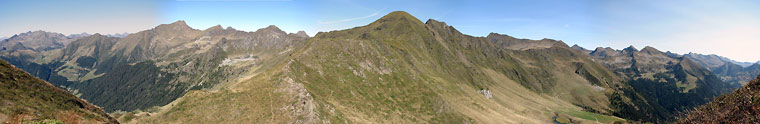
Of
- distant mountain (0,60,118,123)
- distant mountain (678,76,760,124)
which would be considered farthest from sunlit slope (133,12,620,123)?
distant mountain (678,76,760,124)

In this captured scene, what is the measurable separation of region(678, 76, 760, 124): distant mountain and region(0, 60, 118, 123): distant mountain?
74249mm

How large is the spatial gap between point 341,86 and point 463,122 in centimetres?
5615

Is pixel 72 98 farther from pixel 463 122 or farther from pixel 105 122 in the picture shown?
pixel 463 122

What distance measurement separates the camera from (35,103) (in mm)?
33688

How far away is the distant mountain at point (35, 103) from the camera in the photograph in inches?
1186

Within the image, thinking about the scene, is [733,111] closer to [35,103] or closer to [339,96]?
[35,103]

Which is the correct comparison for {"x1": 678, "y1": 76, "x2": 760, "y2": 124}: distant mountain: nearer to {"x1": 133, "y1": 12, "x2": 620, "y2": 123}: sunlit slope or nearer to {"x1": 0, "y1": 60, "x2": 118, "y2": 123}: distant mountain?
{"x1": 133, "y1": 12, "x2": 620, "y2": 123}: sunlit slope

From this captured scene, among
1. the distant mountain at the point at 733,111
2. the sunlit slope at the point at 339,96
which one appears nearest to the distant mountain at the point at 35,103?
the sunlit slope at the point at 339,96

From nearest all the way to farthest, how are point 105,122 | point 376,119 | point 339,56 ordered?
point 105,122, point 376,119, point 339,56

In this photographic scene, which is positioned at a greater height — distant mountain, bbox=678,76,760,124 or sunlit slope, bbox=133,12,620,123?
distant mountain, bbox=678,76,760,124

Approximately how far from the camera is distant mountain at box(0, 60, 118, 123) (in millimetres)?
Result: 30125

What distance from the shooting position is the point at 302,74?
115875 millimetres

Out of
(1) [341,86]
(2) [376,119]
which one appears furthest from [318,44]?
(2) [376,119]

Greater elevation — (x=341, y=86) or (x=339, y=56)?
(x=339, y=56)
